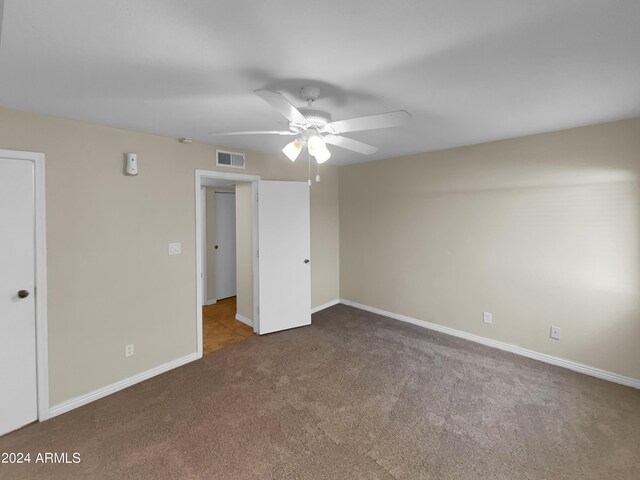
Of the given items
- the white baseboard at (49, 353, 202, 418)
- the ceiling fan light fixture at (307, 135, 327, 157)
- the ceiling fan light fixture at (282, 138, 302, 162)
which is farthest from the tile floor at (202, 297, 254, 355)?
the ceiling fan light fixture at (307, 135, 327, 157)

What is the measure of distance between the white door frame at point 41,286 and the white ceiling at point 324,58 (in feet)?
1.63

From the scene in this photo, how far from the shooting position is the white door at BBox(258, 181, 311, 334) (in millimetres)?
3588

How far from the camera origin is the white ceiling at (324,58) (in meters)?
1.12

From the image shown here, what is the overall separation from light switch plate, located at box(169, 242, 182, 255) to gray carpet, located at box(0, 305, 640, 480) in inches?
46.5

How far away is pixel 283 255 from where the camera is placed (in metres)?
3.74

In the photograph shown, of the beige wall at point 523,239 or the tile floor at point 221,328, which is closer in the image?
the beige wall at point 523,239

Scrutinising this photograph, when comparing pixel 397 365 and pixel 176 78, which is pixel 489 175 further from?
pixel 176 78

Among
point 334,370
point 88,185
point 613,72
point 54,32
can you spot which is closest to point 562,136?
point 613,72

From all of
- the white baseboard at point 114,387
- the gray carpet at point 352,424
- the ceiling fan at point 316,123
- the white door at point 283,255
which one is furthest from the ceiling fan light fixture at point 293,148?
the white baseboard at point 114,387

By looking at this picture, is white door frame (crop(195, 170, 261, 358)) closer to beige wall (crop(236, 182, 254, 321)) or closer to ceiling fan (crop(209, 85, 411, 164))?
beige wall (crop(236, 182, 254, 321))

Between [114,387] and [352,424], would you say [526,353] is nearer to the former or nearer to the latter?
[352,424]

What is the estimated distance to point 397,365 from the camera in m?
2.88

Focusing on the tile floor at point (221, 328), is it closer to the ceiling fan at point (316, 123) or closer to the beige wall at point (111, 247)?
the beige wall at point (111, 247)

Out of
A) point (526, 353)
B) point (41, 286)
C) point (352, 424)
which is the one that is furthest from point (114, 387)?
point (526, 353)
